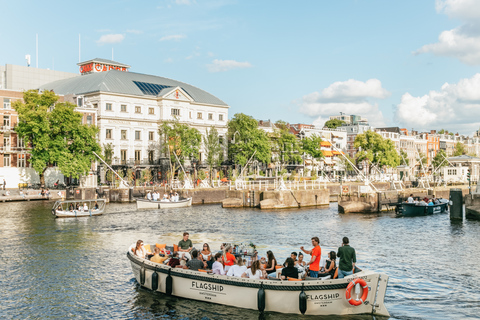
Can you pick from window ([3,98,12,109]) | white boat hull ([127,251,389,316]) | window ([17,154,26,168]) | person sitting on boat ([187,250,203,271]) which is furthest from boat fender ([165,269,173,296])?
window ([3,98,12,109])

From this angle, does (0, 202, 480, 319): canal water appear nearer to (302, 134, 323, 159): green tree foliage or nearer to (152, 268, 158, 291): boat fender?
(152, 268, 158, 291): boat fender

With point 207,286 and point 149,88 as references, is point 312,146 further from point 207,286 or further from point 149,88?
point 207,286

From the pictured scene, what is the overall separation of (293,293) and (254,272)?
6.74 ft

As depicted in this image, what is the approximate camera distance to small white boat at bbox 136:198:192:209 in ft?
230

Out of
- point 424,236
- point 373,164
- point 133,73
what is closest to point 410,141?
point 373,164

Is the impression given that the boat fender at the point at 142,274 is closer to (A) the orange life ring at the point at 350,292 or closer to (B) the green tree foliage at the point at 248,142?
(A) the orange life ring at the point at 350,292

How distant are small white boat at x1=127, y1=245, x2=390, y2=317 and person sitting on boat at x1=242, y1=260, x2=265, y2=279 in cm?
40

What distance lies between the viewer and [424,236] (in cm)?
4547

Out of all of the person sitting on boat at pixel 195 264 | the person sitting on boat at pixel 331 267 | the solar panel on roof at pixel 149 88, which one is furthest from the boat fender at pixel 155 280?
the solar panel on roof at pixel 149 88

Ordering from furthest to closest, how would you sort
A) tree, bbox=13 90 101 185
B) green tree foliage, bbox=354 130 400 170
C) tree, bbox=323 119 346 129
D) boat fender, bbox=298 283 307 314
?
tree, bbox=323 119 346 129 < green tree foliage, bbox=354 130 400 170 < tree, bbox=13 90 101 185 < boat fender, bbox=298 283 307 314

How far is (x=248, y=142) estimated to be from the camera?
378 ft

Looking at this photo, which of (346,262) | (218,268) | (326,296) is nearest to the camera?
(326,296)

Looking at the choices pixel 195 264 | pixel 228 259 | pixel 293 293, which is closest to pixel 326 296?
pixel 293 293

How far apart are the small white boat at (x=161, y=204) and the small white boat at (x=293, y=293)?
46.7 meters
